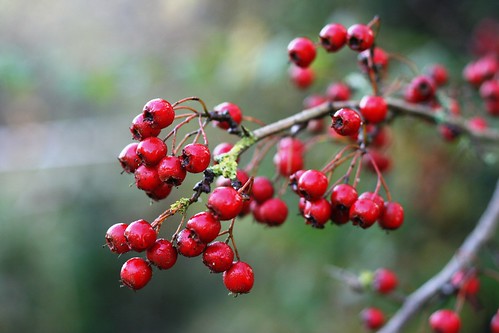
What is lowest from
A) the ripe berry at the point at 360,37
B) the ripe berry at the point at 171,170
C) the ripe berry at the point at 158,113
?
the ripe berry at the point at 171,170

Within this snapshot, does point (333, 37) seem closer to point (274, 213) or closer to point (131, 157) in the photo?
point (274, 213)

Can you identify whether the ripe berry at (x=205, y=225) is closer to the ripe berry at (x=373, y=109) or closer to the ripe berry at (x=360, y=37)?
the ripe berry at (x=373, y=109)

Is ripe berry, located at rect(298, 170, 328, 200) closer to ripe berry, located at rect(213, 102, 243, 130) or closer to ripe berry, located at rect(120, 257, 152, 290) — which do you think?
ripe berry, located at rect(213, 102, 243, 130)

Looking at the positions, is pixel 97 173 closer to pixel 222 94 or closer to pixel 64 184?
pixel 64 184

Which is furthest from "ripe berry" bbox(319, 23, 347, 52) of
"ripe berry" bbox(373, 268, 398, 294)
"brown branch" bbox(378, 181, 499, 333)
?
"ripe berry" bbox(373, 268, 398, 294)

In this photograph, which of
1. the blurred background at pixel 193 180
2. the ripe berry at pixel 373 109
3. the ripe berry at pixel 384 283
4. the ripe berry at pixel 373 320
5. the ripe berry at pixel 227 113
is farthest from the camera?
the blurred background at pixel 193 180

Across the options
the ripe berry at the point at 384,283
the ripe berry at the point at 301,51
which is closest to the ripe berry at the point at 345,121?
the ripe berry at the point at 301,51

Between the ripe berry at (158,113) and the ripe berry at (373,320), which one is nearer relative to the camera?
the ripe berry at (158,113)
